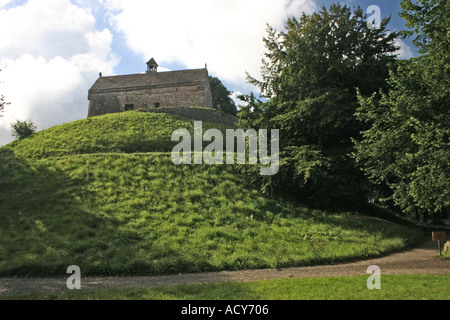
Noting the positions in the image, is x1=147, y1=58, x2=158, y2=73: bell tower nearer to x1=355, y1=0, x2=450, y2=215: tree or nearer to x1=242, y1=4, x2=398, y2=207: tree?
x1=242, y1=4, x2=398, y2=207: tree

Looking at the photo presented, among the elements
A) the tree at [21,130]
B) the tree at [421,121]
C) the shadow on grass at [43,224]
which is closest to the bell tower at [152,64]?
the tree at [21,130]

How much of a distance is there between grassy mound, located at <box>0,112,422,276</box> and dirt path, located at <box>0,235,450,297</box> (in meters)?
0.66

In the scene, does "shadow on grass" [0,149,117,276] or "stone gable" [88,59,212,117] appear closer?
"shadow on grass" [0,149,117,276]

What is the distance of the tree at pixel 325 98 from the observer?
16.5 m

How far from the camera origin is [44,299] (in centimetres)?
710

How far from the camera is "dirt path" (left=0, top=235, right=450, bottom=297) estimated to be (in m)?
8.60

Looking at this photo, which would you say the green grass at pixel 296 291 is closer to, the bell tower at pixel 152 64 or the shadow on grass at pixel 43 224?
the shadow on grass at pixel 43 224

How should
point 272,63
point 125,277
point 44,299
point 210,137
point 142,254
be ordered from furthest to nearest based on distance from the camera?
point 210,137, point 272,63, point 142,254, point 125,277, point 44,299

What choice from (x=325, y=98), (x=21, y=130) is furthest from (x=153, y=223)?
(x=21, y=130)

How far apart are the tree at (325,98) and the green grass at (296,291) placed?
8.23 m

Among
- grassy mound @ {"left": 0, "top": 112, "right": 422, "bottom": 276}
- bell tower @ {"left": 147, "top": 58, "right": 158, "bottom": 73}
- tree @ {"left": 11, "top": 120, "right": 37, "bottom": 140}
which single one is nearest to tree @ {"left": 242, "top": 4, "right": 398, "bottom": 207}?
grassy mound @ {"left": 0, "top": 112, "right": 422, "bottom": 276}
